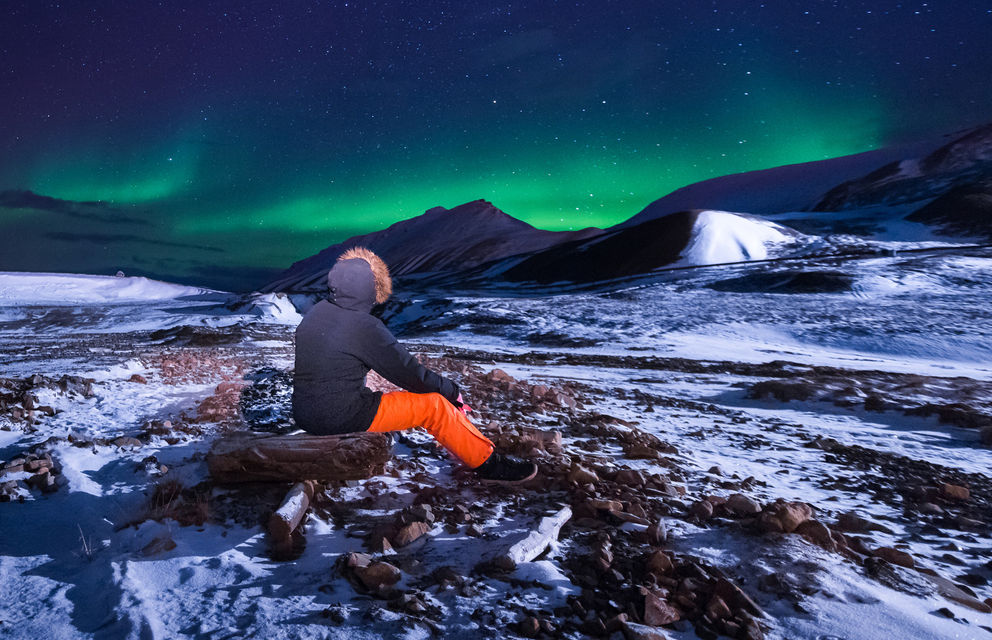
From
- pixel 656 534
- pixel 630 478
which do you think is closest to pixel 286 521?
pixel 656 534

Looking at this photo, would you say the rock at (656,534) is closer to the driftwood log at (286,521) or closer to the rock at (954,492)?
the driftwood log at (286,521)

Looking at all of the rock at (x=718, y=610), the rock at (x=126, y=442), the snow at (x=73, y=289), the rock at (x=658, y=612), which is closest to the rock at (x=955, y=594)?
the rock at (x=718, y=610)

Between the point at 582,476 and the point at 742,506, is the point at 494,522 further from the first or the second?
the point at 742,506

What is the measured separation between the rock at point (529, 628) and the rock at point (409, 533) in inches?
46.7

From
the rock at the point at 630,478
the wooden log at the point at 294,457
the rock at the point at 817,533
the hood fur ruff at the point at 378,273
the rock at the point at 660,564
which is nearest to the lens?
the rock at the point at 660,564

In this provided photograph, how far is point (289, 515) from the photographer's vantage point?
353 cm

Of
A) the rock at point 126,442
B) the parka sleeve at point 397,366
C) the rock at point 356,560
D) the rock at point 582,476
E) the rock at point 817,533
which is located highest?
the parka sleeve at point 397,366

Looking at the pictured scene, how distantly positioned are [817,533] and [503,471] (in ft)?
8.36

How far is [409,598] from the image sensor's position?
108 inches

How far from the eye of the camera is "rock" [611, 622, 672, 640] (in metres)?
2.46

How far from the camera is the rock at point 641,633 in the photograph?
97.0 inches

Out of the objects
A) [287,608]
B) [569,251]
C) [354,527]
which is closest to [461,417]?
[354,527]

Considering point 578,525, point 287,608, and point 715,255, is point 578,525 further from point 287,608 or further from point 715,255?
point 715,255

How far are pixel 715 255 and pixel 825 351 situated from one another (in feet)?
171
